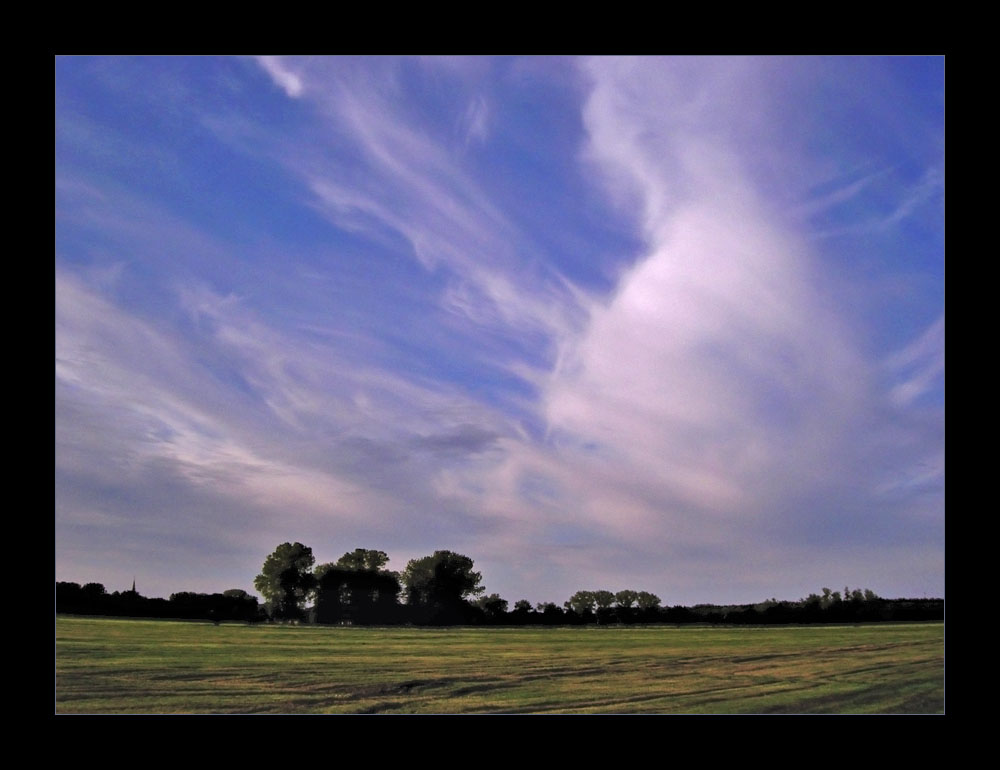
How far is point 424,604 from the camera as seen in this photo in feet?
36.6

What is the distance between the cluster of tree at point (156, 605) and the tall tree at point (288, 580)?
0.79ft

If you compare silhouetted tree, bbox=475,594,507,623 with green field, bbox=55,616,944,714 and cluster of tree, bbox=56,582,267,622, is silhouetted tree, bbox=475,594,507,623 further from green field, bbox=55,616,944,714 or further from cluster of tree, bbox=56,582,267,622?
cluster of tree, bbox=56,582,267,622

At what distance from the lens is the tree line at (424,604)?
10836mm

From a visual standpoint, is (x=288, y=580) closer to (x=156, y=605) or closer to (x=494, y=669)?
(x=156, y=605)

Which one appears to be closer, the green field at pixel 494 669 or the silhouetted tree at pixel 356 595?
the green field at pixel 494 669

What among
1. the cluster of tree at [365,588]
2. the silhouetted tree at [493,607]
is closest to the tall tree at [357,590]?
the cluster of tree at [365,588]

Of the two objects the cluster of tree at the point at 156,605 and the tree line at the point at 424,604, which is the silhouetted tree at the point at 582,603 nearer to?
the tree line at the point at 424,604

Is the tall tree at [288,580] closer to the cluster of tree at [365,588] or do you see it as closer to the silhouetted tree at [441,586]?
the cluster of tree at [365,588]

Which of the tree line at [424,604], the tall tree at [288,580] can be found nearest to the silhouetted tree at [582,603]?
the tree line at [424,604]

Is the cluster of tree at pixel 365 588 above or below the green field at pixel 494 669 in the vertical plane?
above
